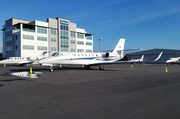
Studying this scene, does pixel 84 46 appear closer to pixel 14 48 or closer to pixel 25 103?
pixel 14 48

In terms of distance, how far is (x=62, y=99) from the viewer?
7848mm

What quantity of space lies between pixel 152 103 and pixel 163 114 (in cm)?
139

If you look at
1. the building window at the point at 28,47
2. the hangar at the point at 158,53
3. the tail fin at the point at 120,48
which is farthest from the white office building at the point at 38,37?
the tail fin at the point at 120,48

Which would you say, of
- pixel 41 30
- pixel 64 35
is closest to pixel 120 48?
pixel 41 30

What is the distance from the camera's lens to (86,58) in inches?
1148

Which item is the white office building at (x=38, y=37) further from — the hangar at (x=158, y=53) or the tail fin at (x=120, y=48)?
the tail fin at (x=120, y=48)

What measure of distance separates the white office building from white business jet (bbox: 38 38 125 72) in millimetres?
38673

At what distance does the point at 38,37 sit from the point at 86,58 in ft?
140

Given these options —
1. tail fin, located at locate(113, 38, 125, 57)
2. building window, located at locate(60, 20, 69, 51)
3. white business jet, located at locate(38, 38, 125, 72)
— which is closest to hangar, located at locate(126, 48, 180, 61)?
building window, located at locate(60, 20, 69, 51)

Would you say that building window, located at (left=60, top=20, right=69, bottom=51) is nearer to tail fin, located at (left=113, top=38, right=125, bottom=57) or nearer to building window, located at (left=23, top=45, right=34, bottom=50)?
building window, located at (left=23, top=45, right=34, bottom=50)

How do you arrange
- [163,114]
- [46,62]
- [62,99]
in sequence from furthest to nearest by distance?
[46,62] < [62,99] < [163,114]

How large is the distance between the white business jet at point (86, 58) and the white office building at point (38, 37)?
38673 mm

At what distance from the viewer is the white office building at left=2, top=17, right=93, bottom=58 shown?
63781 mm

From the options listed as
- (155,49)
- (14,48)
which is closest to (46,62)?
(14,48)
